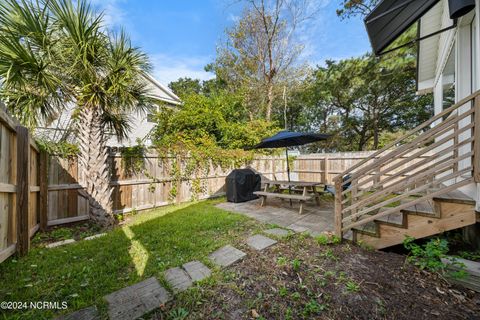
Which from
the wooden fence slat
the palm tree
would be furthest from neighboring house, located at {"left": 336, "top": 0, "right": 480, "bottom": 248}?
the wooden fence slat

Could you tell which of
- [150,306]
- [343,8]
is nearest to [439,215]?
[150,306]

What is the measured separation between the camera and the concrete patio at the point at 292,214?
3.86 m

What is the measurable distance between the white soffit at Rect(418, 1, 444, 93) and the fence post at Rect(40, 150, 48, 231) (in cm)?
808

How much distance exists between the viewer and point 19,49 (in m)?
2.84

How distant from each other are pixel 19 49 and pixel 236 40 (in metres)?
11.1

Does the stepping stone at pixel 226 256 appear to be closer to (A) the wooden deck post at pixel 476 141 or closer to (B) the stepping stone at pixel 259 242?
(B) the stepping stone at pixel 259 242

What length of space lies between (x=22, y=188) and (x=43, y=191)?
4.66 ft

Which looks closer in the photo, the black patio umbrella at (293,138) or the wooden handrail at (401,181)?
the wooden handrail at (401,181)

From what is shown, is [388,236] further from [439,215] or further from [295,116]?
[295,116]

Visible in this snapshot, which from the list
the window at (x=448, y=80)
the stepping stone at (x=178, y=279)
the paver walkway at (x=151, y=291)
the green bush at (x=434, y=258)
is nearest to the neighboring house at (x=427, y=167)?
the green bush at (x=434, y=258)

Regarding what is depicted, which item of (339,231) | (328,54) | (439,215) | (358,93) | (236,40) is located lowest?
(339,231)

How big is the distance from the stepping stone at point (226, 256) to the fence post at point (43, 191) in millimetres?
3492

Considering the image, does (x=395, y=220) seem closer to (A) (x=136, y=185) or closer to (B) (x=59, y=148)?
(A) (x=136, y=185)

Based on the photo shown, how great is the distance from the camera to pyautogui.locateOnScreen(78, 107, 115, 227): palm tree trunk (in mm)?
3834
